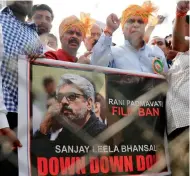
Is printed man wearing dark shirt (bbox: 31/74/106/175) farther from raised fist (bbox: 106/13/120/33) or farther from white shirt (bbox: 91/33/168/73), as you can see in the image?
raised fist (bbox: 106/13/120/33)

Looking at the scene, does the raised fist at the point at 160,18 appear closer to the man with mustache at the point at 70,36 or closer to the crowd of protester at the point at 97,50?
the crowd of protester at the point at 97,50

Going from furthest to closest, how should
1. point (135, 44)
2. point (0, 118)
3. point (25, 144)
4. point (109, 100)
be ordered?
1. point (135, 44)
2. point (109, 100)
3. point (25, 144)
4. point (0, 118)

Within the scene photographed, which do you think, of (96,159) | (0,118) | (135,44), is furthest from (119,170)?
(135,44)

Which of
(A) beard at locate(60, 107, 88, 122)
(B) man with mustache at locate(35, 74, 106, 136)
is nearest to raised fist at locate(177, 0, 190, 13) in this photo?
(B) man with mustache at locate(35, 74, 106, 136)

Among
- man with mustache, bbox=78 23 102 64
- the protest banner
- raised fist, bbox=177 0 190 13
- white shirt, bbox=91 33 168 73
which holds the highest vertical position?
raised fist, bbox=177 0 190 13

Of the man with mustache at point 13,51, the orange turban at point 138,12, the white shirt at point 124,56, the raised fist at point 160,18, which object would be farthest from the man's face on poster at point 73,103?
the raised fist at point 160,18

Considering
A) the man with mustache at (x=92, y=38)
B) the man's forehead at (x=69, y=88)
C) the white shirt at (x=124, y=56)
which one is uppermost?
the man with mustache at (x=92, y=38)

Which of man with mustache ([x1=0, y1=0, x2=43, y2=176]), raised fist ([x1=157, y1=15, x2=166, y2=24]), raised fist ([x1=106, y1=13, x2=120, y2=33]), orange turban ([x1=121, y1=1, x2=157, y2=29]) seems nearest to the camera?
man with mustache ([x1=0, y1=0, x2=43, y2=176])

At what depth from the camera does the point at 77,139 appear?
6.42ft

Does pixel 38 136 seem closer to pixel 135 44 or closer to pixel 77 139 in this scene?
pixel 77 139

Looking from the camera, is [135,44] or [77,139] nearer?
[77,139]

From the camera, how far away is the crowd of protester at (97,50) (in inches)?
73.5

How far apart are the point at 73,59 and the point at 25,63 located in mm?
491

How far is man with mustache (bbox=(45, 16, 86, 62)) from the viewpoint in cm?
237
